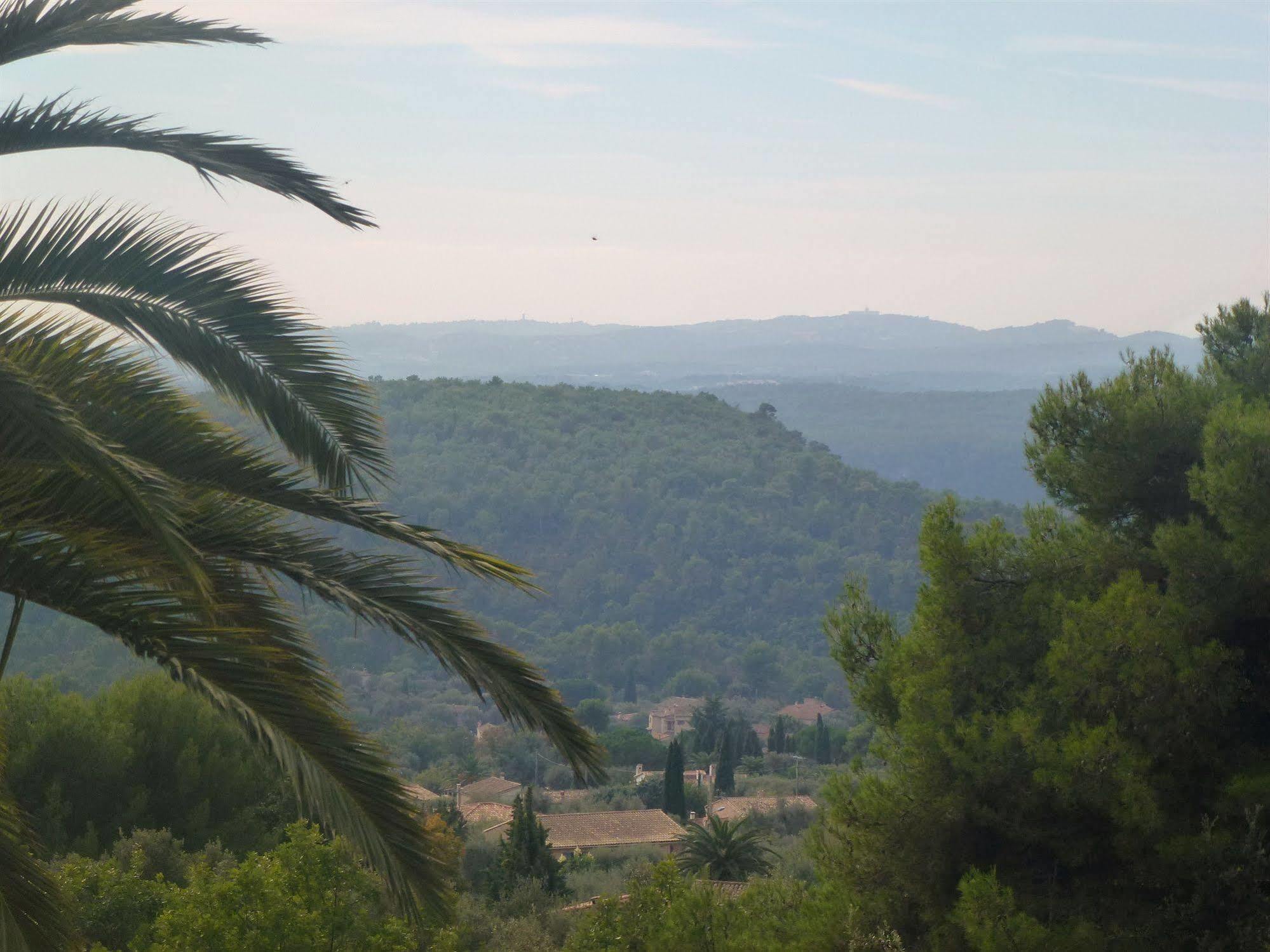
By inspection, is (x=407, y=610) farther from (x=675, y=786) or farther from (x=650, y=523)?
(x=650, y=523)

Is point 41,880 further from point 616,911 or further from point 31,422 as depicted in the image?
point 616,911

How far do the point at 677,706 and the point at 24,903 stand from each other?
237 ft

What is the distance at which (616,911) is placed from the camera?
8656 millimetres

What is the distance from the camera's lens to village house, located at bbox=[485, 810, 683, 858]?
2800 centimetres

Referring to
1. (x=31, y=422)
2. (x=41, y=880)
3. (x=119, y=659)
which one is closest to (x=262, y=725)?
(x=41, y=880)

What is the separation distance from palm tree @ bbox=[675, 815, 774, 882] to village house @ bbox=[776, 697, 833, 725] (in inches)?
2009

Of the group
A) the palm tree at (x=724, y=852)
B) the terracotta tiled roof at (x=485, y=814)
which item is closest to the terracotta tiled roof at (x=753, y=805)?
the terracotta tiled roof at (x=485, y=814)

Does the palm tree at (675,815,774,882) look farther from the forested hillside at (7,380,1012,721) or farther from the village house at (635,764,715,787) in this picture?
the forested hillside at (7,380,1012,721)

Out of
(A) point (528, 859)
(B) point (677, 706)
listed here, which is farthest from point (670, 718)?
(A) point (528, 859)

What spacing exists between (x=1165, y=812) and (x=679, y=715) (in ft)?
213

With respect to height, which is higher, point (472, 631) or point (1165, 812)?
point (472, 631)

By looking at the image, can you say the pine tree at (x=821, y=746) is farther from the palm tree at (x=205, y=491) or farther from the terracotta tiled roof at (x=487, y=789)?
the palm tree at (x=205, y=491)

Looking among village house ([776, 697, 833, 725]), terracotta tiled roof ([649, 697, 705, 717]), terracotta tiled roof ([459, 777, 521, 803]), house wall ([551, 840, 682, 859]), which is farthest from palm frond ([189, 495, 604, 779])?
village house ([776, 697, 833, 725])

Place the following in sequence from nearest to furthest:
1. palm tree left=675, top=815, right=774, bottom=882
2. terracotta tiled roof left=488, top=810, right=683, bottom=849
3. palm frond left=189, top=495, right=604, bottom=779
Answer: palm frond left=189, top=495, right=604, bottom=779, palm tree left=675, top=815, right=774, bottom=882, terracotta tiled roof left=488, top=810, right=683, bottom=849
